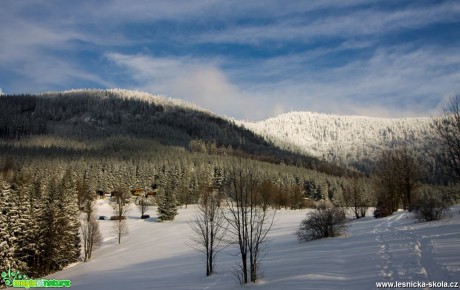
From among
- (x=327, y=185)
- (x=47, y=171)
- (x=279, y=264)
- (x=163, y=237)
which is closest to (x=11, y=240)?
(x=163, y=237)

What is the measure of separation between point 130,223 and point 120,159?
243 feet

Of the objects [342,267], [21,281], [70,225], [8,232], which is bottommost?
[21,281]

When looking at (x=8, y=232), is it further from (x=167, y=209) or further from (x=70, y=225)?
(x=167, y=209)

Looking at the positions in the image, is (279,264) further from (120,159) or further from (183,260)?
(120,159)

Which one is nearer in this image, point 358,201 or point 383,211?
point 383,211

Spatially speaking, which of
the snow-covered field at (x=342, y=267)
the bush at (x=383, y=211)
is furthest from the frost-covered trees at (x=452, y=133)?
the bush at (x=383, y=211)

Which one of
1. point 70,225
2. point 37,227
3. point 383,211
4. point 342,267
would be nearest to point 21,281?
point 37,227

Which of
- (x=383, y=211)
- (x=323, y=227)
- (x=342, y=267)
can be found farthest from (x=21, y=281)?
A: (x=383, y=211)

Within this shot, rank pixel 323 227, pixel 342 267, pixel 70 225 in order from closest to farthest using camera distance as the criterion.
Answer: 1. pixel 342 267
2. pixel 323 227
3. pixel 70 225

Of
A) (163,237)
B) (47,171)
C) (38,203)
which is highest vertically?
(47,171)

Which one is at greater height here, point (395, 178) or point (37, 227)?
point (395, 178)

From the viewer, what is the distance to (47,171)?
95.1 metres

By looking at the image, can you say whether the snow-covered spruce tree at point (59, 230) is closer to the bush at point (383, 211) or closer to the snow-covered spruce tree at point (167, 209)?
the snow-covered spruce tree at point (167, 209)

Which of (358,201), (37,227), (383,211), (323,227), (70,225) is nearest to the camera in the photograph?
(323,227)
